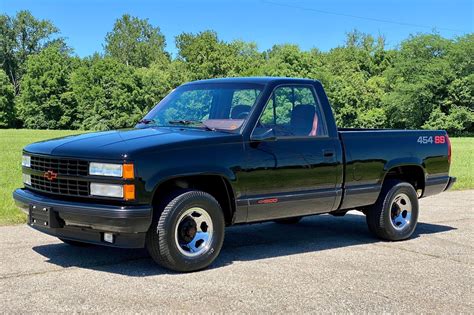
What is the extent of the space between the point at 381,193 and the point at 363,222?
5.94 feet

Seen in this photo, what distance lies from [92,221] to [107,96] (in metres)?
74.0

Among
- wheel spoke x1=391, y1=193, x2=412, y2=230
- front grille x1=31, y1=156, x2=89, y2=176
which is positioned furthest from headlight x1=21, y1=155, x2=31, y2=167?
wheel spoke x1=391, y1=193, x2=412, y2=230

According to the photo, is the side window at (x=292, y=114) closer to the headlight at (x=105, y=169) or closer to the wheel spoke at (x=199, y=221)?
the wheel spoke at (x=199, y=221)

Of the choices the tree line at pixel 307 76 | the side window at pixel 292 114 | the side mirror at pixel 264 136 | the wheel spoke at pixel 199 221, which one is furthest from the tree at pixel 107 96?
the wheel spoke at pixel 199 221

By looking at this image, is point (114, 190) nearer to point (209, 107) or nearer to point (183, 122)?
point (183, 122)

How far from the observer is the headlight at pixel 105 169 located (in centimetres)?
518

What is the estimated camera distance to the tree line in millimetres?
71500

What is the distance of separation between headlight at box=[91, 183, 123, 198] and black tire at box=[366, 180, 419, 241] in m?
3.73

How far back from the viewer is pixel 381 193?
756 centimetres

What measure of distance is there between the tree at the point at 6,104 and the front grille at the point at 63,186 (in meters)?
77.9

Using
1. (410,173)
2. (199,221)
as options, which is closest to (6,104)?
(410,173)

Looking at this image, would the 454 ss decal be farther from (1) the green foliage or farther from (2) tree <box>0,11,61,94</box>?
(2) tree <box>0,11,61,94</box>

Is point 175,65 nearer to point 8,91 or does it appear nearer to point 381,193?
point 8,91

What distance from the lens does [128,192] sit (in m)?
5.16
